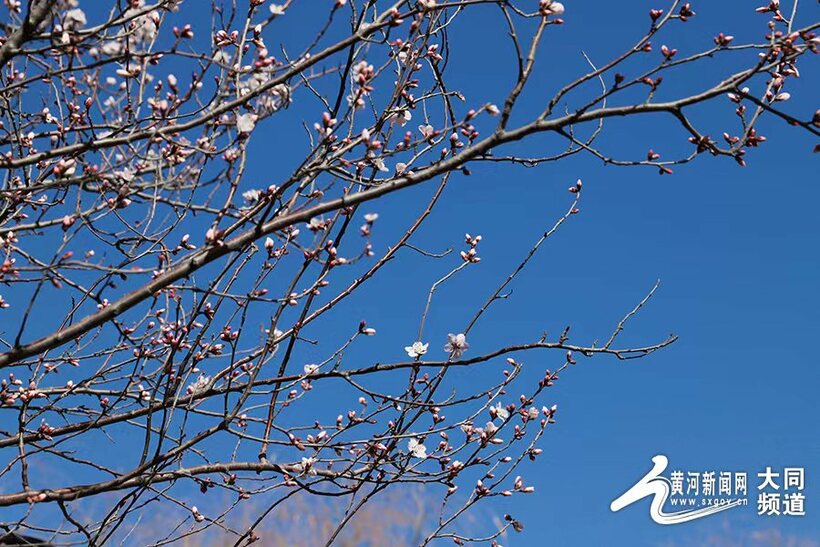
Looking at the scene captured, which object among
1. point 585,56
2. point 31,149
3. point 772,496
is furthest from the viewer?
point 772,496

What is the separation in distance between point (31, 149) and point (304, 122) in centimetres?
182

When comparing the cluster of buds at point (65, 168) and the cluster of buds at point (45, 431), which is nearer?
the cluster of buds at point (65, 168)

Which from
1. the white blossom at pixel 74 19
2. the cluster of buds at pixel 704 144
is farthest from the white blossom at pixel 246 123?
the cluster of buds at pixel 704 144

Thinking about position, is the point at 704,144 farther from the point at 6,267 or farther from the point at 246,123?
the point at 6,267

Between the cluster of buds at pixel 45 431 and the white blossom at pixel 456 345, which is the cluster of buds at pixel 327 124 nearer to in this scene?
the white blossom at pixel 456 345

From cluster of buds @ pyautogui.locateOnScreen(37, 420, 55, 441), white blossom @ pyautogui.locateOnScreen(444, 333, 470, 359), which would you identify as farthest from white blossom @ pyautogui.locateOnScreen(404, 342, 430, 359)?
cluster of buds @ pyautogui.locateOnScreen(37, 420, 55, 441)

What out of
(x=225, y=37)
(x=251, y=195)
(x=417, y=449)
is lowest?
(x=417, y=449)

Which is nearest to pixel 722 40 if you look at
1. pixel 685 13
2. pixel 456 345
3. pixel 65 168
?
pixel 685 13

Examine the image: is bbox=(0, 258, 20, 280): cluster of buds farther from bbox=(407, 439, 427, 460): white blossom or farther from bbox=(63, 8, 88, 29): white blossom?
bbox=(407, 439, 427, 460): white blossom

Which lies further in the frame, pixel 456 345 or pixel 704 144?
pixel 456 345

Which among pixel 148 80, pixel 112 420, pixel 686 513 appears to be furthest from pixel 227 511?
pixel 686 513

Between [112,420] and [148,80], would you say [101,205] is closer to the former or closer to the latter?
[148,80]

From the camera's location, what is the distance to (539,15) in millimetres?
3191

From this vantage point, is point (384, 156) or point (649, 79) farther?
point (384, 156)
